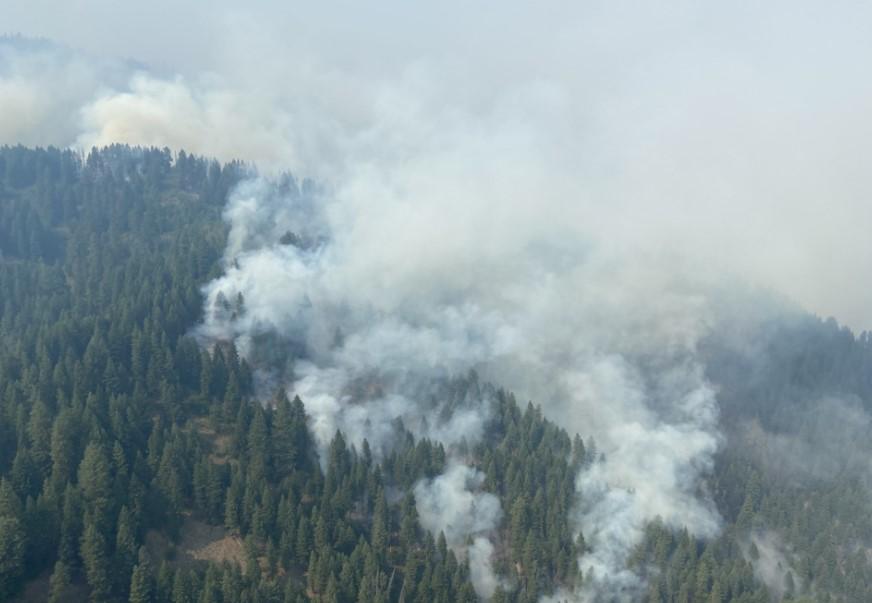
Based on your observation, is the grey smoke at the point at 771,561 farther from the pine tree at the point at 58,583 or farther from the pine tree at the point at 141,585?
the pine tree at the point at 58,583

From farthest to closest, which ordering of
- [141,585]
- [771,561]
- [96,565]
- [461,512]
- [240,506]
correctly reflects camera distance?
[771,561] → [461,512] → [240,506] → [96,565] → [141,585]

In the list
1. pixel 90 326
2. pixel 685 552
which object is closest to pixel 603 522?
pixel 685 552

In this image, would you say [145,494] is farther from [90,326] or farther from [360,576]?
[90,326]

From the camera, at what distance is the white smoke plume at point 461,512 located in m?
170

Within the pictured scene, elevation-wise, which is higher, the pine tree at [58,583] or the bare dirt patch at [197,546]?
the bare dirt patch at [197,546]

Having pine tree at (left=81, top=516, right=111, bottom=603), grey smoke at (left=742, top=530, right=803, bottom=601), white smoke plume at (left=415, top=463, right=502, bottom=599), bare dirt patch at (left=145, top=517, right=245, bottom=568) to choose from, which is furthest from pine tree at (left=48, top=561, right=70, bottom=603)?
grey smoke at (left=742, top=530, right=803, bottom=601)

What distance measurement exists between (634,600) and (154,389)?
97.0m

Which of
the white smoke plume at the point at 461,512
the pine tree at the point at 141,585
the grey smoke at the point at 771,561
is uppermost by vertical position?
the white smoke plume at the point at 461,512

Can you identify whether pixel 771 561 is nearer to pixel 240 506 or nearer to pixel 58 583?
pixel 240 506

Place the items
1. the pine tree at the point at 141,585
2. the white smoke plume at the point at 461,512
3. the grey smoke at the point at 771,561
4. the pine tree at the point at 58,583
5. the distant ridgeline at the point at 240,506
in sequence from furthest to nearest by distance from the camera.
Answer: the grey smoke at the point at 771,561, the white smoke plume at the point at 461,512, the distant ridgeline at the point at 240,506, the pine tree at the point at 141,585, the pine tree at the point at 58,583

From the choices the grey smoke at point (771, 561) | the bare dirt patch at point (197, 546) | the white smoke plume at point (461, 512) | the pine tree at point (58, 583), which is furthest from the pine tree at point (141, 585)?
the grey smoke at point (771, 561)

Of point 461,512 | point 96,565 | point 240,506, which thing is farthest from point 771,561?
point 96,565

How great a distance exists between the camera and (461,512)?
175 meters

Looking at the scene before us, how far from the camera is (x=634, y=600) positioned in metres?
166
